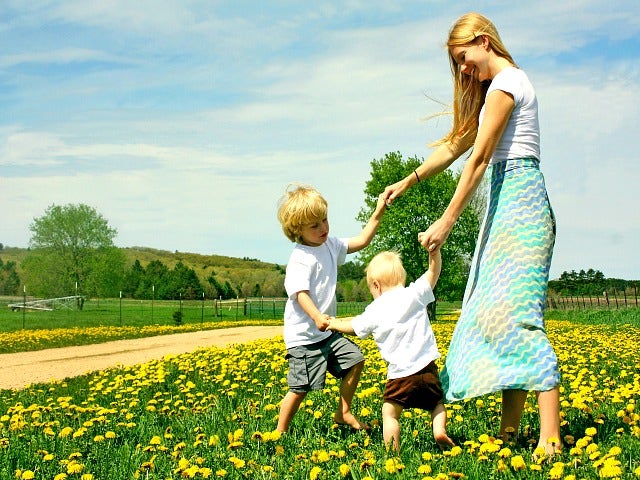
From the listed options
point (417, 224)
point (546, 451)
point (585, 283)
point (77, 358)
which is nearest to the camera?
point (546, 451)

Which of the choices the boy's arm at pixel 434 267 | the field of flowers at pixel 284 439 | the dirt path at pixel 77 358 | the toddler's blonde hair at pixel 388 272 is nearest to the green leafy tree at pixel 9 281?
the dirt path at pixel 77 358

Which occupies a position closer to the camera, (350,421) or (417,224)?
(350,421)

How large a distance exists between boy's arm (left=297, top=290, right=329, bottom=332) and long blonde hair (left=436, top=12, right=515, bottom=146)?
4.40 ft

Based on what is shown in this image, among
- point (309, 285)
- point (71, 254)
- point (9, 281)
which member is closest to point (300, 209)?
point (309, 285)

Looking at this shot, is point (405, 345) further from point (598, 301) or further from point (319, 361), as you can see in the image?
point (598, 301)

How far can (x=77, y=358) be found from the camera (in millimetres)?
16969

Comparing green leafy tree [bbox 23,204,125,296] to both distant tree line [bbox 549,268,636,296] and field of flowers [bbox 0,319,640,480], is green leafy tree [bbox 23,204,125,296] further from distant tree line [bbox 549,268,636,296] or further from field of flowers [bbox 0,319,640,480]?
field of flowers [bbox 0,319,640,480]

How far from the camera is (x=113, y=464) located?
4664mm

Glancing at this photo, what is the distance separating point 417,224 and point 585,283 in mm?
16511

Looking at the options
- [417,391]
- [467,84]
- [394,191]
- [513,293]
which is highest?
[467,84]

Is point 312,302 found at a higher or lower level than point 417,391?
higher

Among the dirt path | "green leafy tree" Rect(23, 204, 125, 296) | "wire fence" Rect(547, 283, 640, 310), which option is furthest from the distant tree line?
"green leafy tree" Rect(23, 204, 125, 296)

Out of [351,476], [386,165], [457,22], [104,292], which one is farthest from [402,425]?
[104,292]

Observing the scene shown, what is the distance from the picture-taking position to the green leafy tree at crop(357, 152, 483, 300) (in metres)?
36.8
